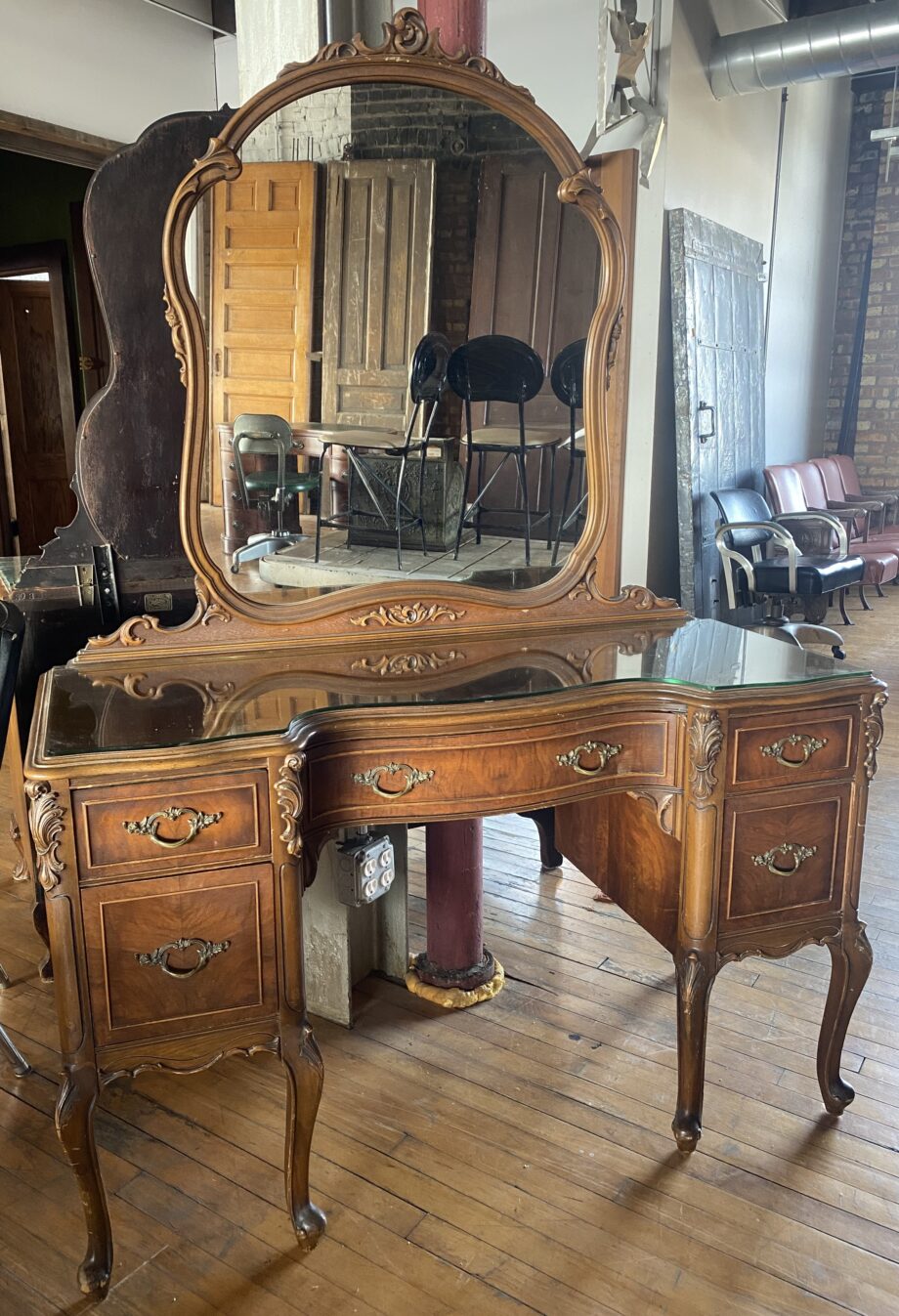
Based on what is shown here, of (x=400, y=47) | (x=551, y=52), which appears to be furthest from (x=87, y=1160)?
(x=551, y=52)

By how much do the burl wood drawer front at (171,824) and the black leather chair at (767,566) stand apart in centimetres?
381

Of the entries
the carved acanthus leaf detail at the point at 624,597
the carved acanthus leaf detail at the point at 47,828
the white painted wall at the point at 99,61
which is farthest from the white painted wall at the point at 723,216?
the carved acanthus leaf detail at the point at 47,828

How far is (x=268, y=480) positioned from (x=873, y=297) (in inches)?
292

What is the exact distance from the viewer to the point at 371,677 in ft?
5.67

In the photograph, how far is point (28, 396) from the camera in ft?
21.8

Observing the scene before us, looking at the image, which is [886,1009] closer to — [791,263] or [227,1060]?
[227,1060]

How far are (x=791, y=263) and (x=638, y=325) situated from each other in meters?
2.88

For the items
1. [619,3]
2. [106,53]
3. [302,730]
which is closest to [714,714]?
[302,730]

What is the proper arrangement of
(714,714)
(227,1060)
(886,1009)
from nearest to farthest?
(714,714), (227,1060), (886,1009)

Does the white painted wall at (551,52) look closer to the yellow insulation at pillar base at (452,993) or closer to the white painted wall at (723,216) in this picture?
the white painted wall at (723,216)

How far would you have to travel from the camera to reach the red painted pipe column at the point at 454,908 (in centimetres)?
222

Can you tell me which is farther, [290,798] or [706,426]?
[706,426]

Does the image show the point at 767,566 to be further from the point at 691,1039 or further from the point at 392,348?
the point at 691,1039

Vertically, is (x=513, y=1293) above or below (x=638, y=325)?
below
